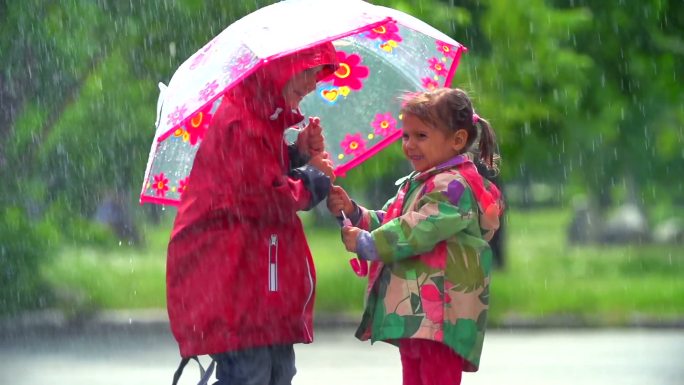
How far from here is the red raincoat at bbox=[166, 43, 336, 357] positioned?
190 inches

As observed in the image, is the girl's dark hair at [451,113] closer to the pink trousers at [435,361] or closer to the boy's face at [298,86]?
the boy's face at [298,86]

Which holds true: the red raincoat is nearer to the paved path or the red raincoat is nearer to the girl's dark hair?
the girl's dark hair

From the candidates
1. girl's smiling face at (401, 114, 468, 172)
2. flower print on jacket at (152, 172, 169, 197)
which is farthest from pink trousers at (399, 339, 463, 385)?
flower print on jacket at (152, 172, 169, 197)

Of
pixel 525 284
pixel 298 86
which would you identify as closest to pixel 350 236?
pixel 298 86

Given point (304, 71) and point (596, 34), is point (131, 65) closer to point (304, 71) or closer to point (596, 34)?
point (596, 34)

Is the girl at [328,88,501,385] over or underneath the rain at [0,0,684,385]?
over

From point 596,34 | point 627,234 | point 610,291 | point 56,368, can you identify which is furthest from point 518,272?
point 627,234

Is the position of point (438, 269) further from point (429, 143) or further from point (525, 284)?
point (525, 284)

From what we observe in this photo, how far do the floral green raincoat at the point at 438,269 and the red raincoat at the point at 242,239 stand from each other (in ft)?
1.01

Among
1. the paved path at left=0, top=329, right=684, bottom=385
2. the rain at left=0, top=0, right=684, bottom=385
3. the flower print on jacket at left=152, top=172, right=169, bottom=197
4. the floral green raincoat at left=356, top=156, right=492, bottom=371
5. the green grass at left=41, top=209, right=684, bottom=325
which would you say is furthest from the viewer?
the green grass at left=41, top=209, right=684, bottom=325

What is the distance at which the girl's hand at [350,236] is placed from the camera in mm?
4969

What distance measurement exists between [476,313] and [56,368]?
6203mm

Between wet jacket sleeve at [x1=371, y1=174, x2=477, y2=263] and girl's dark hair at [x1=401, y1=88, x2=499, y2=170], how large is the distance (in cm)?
20

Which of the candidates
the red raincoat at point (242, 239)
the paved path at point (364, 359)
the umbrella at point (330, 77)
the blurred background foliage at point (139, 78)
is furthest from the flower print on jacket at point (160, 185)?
the blurred background foliage at point (139, 78)
